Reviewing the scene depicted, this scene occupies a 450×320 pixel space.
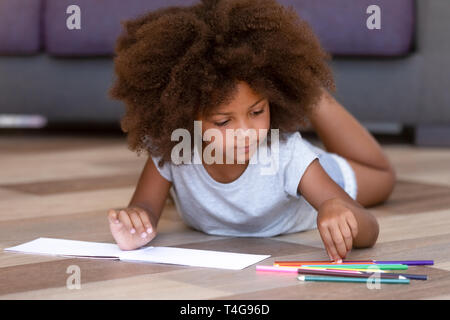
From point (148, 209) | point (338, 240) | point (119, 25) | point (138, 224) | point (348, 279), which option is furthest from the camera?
point (119, 25)

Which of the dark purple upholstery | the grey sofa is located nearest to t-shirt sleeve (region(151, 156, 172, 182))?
the dark purple upholstery

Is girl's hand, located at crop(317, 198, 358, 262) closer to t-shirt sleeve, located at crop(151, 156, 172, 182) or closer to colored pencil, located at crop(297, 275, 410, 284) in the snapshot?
colored pencil, located at crop(297, 275, 410, 284)

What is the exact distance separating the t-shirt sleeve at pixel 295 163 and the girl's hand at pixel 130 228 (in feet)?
0.74

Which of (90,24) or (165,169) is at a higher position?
(90,24)

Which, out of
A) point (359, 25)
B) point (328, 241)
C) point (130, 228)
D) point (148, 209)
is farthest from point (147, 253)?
point (359, 25)

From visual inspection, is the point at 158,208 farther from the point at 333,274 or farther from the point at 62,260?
the point at 333,274

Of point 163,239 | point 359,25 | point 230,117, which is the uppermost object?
point 359,25

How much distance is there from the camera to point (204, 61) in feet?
3.99

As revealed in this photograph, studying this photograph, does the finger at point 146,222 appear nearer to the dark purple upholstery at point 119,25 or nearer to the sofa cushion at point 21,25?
the dark purple upholstery at point 119,25

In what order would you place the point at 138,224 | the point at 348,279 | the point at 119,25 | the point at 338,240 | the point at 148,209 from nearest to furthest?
the point at 348,279 < the point at 338,240 < the point at 138,224 < the point at 148,209 < the point at 119,25

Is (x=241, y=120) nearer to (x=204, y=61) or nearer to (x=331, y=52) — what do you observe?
(x=204, y=61)

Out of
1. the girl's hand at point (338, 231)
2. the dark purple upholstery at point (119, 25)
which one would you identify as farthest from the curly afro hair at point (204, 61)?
the dark purple upholstery at point (119, 25)

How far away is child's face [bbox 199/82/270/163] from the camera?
1228 millimetres

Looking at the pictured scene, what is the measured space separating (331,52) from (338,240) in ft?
4.64
